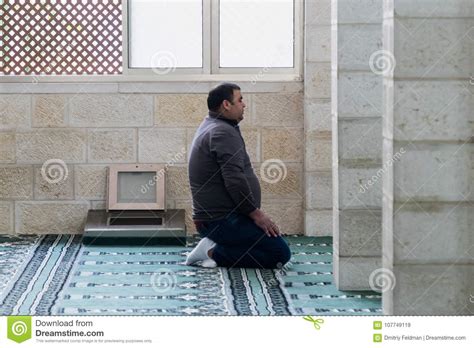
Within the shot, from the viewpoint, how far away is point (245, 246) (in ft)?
22.9

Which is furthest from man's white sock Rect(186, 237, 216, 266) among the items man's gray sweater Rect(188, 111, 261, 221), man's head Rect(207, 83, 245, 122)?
man's head Rect(207, 83, 245, 122)

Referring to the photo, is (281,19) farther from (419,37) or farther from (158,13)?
(419,37)

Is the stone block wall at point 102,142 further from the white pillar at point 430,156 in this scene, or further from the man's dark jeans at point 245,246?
the white pillar at point 430,156

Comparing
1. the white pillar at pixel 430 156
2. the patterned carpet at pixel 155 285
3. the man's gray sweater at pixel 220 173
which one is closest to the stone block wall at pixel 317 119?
the patterned carpet at pixel 155 285

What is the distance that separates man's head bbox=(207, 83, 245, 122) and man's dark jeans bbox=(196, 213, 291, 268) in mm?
626

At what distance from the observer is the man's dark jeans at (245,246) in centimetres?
696

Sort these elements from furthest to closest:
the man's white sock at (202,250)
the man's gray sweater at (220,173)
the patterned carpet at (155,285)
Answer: the man's white sock at (202,250) < the man's gray sweater at (220,173) < the patterned carpet at (155,285)

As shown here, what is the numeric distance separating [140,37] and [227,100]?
1.79 m

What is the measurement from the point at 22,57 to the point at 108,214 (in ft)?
4.42

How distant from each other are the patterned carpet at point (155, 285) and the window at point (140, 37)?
142 centimetres

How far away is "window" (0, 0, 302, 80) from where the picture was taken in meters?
8.51

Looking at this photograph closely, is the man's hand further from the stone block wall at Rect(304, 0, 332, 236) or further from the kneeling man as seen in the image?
the stone block wall at Rect(304, 0, 332, 236)

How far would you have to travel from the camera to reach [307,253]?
7.66 m
